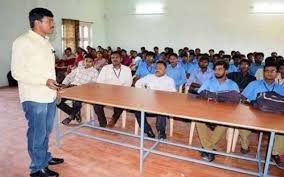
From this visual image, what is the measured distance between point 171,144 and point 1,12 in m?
5.88

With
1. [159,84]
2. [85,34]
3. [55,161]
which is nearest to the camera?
[55,161]

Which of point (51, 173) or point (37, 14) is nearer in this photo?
point (37, 14)

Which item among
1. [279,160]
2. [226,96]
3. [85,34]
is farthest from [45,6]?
[279,160]

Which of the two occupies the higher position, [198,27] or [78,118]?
[198,27]

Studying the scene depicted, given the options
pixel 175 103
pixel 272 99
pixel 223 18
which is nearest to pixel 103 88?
pixel 175 103

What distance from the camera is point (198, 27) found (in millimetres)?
8539

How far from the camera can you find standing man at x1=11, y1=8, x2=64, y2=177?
2.10m

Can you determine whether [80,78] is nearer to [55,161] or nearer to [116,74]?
[116,74]

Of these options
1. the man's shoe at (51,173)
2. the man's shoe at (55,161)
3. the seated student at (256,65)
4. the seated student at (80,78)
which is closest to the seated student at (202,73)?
the seated student at (256,65)

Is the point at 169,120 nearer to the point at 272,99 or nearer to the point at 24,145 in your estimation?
the point at 272,99

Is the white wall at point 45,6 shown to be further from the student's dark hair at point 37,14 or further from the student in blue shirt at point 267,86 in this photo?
the student in blue shirt at point 267,86

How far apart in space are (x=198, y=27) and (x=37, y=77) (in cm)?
731

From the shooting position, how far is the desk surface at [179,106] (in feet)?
7.18

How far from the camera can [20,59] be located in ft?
6.86
